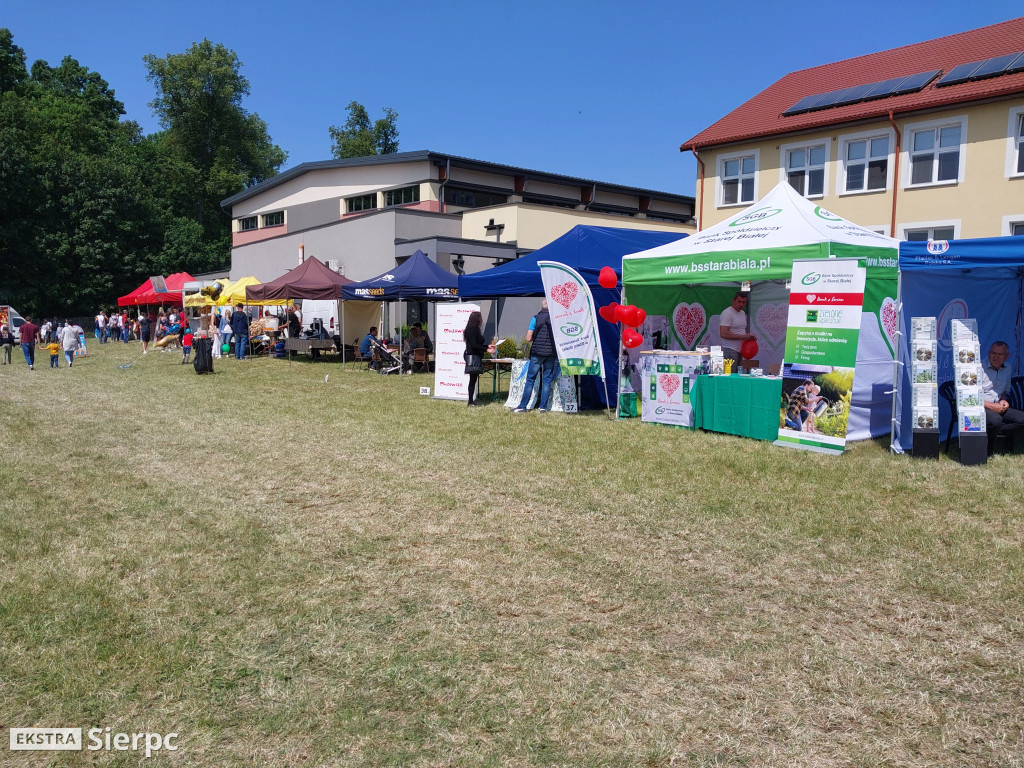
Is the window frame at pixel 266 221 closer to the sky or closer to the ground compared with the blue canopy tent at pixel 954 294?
closer to the sky

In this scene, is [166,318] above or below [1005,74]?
below

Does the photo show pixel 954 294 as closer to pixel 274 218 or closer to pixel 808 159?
pixel 808 159

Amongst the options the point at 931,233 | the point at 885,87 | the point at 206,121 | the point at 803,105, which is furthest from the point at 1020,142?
the point at 206,121

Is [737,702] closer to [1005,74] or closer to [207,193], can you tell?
[1005,74]

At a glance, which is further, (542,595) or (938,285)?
(938,285)

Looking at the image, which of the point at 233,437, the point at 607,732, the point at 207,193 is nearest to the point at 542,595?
the point at 607,732

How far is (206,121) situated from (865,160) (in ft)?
175

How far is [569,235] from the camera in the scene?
1235 cm

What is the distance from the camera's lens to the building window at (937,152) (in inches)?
745

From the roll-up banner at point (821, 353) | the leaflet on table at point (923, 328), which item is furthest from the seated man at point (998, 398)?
the roll-up banner at point (821, 353)

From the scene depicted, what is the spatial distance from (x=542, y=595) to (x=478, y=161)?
1102 inches

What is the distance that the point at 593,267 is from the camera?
38.1 ft

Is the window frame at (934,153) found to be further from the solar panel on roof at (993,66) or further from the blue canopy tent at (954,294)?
the blue canopy tent at (954,294)

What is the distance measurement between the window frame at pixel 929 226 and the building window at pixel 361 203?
21.1 meters
